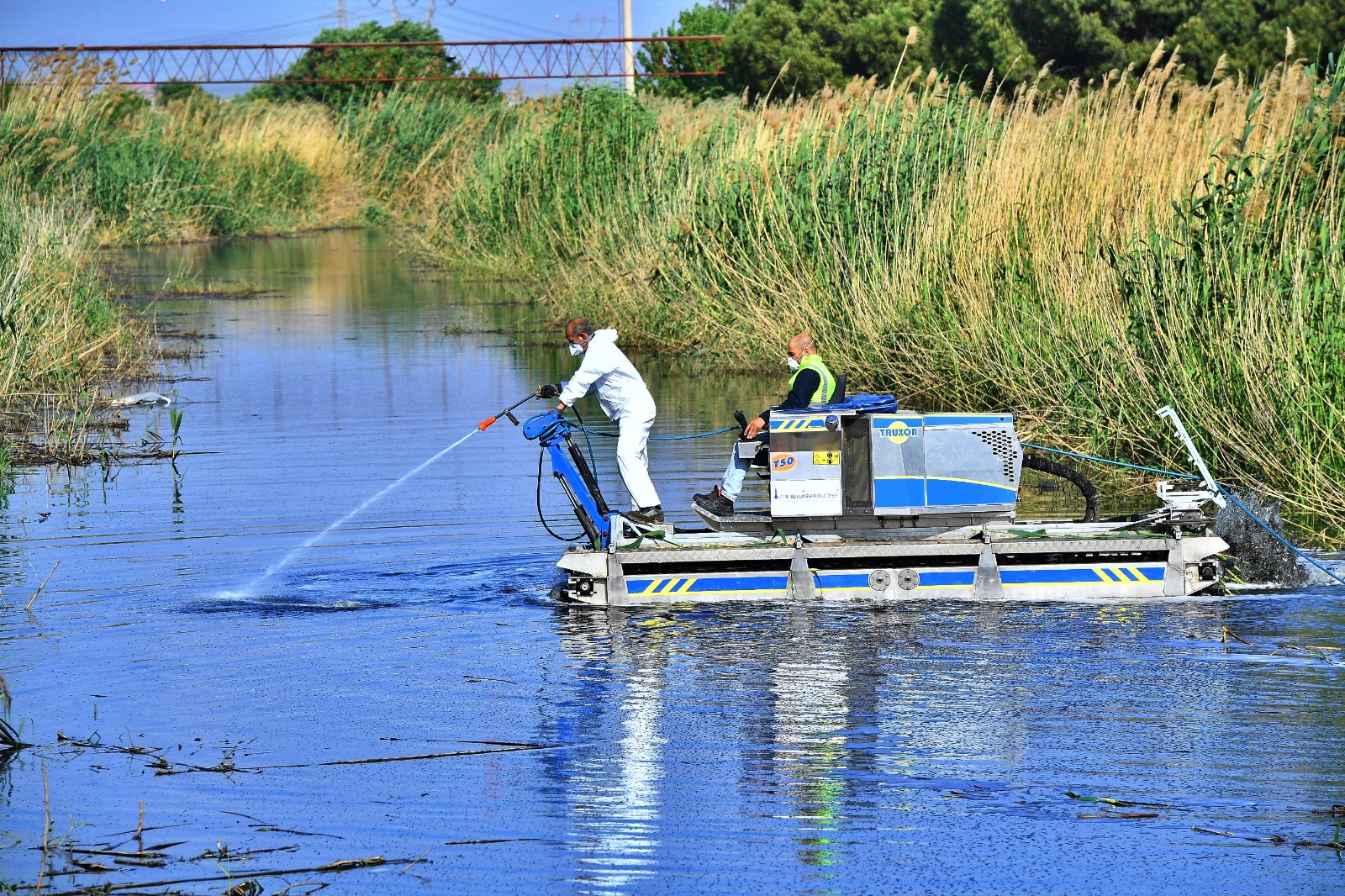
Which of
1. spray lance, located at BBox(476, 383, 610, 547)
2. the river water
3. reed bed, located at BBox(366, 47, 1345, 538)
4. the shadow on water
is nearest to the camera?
the river water

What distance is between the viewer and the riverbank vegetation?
12211mm

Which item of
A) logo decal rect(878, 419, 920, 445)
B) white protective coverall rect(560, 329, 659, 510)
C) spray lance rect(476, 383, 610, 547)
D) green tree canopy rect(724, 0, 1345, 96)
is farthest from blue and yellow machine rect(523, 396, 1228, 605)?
green tree canopy rect(724, 0, 1345, 96)

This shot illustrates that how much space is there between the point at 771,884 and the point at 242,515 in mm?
7852

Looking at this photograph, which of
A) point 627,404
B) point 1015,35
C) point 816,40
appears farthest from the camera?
point 816,40

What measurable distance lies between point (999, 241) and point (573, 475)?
6.39m

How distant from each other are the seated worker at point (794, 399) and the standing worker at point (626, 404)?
0.43 meters

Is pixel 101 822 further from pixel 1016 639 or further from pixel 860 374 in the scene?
pixel 860 374

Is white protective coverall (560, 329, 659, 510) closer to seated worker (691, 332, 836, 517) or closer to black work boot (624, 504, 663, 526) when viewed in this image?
black work boot (624, 504, 663, 526)

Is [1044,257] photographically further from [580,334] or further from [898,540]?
[898,540]

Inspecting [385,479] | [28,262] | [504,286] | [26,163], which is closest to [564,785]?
[385,479]

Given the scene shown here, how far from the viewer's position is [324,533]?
40.7 ft

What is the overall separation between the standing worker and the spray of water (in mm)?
2174

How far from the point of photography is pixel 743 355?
65.8ft

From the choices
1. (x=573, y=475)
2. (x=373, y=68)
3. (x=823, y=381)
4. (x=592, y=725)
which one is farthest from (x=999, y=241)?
(x=373, y=68)
